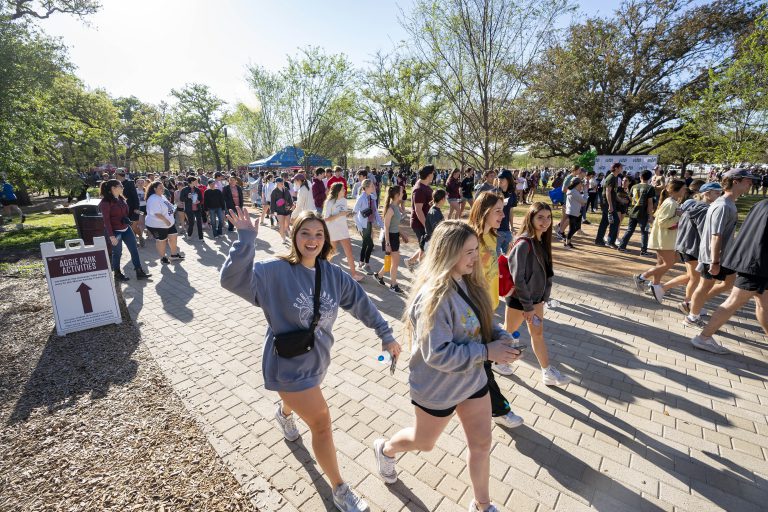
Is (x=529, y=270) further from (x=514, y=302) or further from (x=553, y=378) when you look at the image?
(x=553, y=378)

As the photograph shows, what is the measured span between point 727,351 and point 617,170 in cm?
644

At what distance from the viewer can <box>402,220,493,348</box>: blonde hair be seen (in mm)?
1959

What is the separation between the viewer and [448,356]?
1.87m

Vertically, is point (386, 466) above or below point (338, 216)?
below

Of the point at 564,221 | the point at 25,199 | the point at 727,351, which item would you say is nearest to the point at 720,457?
the point at 727,351

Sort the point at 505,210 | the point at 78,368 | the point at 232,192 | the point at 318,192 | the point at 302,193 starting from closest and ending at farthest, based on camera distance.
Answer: the point at 78,368 → the point at 505,210 → the point at 302,193 → the point at 318,192 → the point at 232,192

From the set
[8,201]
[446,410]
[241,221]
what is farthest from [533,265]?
[8,201]

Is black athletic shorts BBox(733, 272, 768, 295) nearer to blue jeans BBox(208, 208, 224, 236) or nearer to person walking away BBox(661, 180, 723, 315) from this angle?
person walking away BBox(661, 180, 723, 315)

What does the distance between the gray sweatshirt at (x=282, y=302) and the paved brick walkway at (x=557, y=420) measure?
1055 millimetres

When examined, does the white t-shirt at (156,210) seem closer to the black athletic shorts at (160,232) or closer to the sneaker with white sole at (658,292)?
the black athletic shorts at (160,232)

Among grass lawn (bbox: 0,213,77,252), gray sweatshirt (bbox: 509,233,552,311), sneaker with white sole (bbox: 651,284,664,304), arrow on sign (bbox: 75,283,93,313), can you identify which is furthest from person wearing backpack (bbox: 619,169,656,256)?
grass lawn (bbox: 0,213,77,252)

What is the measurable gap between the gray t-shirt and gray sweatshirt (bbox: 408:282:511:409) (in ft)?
13.3

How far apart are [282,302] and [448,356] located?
1.01 m

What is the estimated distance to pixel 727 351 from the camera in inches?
174
